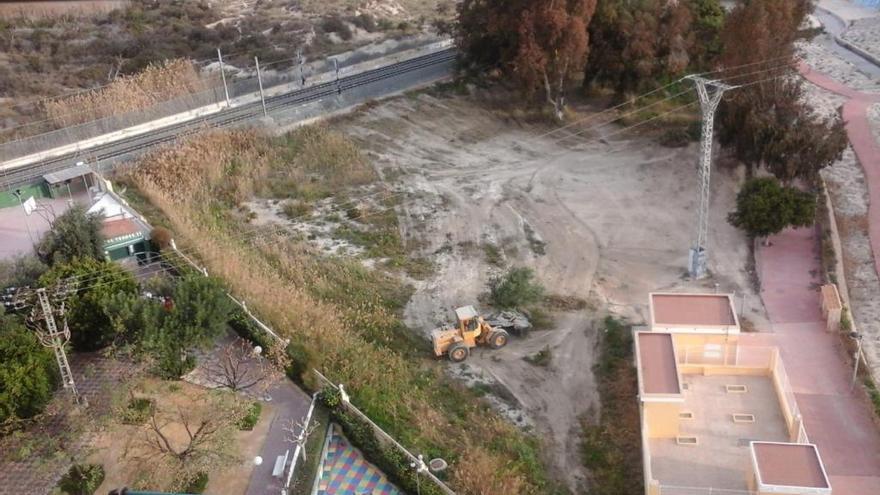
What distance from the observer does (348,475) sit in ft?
64.8

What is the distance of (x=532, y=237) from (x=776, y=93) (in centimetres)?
1136

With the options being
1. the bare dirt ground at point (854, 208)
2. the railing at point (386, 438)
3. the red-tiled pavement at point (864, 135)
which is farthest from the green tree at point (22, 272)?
the red-tiled pavement at point (864, 135)

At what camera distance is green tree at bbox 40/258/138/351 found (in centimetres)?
2311

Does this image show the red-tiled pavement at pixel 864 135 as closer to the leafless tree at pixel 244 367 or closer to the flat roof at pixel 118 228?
the leafless tree at pixel 244 367

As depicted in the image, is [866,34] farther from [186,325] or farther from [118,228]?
[186,325]

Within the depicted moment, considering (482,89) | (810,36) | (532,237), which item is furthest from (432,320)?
(810,36)

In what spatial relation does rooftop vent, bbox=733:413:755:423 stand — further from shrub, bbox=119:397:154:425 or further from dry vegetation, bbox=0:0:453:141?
dry vegetation, bbox=0:0:453:141

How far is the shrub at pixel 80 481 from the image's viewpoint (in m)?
18.9

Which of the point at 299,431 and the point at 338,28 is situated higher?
the point at 338,28

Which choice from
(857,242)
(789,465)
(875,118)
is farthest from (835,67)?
(789,465)

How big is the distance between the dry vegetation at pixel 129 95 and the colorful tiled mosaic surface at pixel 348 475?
26393 millimetres

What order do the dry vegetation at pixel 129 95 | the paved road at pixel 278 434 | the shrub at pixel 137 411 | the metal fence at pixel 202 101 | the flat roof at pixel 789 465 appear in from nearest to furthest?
the flat roof at pixel 789 465
the paved road at pixel 278 434
the shrub at pixel 137 411
the metal fence at pixel 202 101
the dry vegetation at pixel 129 95

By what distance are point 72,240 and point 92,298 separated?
3.98 metres

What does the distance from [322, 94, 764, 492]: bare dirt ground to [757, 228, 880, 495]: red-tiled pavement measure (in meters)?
1.01
